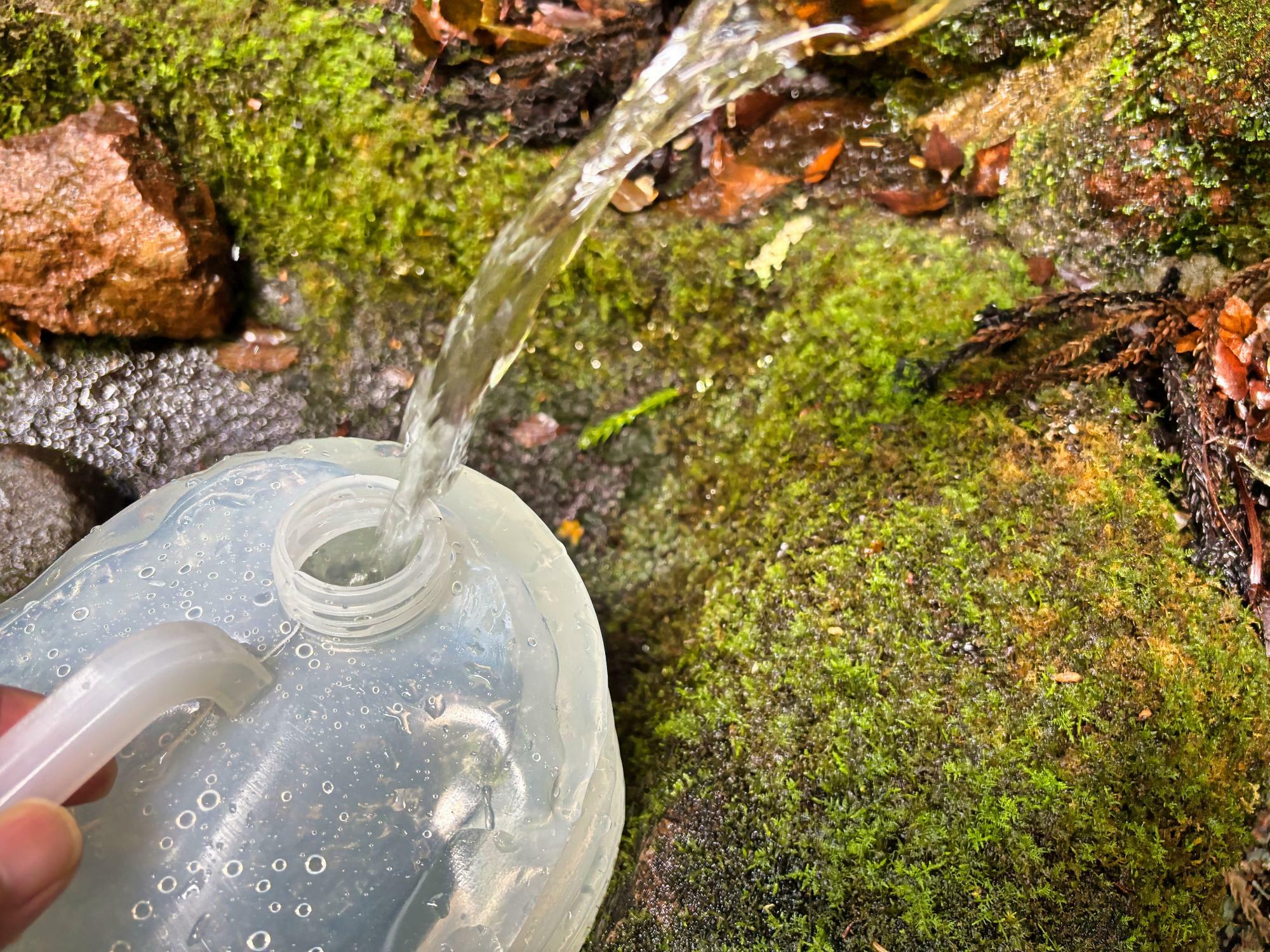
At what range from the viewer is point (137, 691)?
1.45 m

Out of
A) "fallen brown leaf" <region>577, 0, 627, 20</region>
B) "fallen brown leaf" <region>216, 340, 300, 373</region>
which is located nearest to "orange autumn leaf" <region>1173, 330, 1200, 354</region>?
"fallen brown leaf" <region>577, 0, 627, 20</region>

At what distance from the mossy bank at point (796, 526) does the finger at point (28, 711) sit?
1079mm

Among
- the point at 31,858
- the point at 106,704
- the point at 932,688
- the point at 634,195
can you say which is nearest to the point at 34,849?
the point at 31,858

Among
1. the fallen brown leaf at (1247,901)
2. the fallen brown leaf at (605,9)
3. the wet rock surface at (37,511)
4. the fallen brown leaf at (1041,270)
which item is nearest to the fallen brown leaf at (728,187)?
the fallen brown leaf at (605,9)

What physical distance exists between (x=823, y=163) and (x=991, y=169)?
0.45 metres

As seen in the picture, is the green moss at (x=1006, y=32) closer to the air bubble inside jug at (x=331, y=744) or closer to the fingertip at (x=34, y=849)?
the air bubble inside jug at (x=331, y=744)

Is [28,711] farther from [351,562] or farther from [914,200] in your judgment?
[914,200]

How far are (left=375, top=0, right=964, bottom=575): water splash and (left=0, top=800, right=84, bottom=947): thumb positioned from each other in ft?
3.41

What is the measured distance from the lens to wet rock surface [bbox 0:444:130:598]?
206 cm

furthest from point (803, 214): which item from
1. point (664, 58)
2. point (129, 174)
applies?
point (129, 174)

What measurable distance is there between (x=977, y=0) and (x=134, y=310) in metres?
2.35

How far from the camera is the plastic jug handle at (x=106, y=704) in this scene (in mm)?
1342

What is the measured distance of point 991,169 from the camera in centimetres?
222

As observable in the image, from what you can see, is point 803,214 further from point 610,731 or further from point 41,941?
point 41,941
